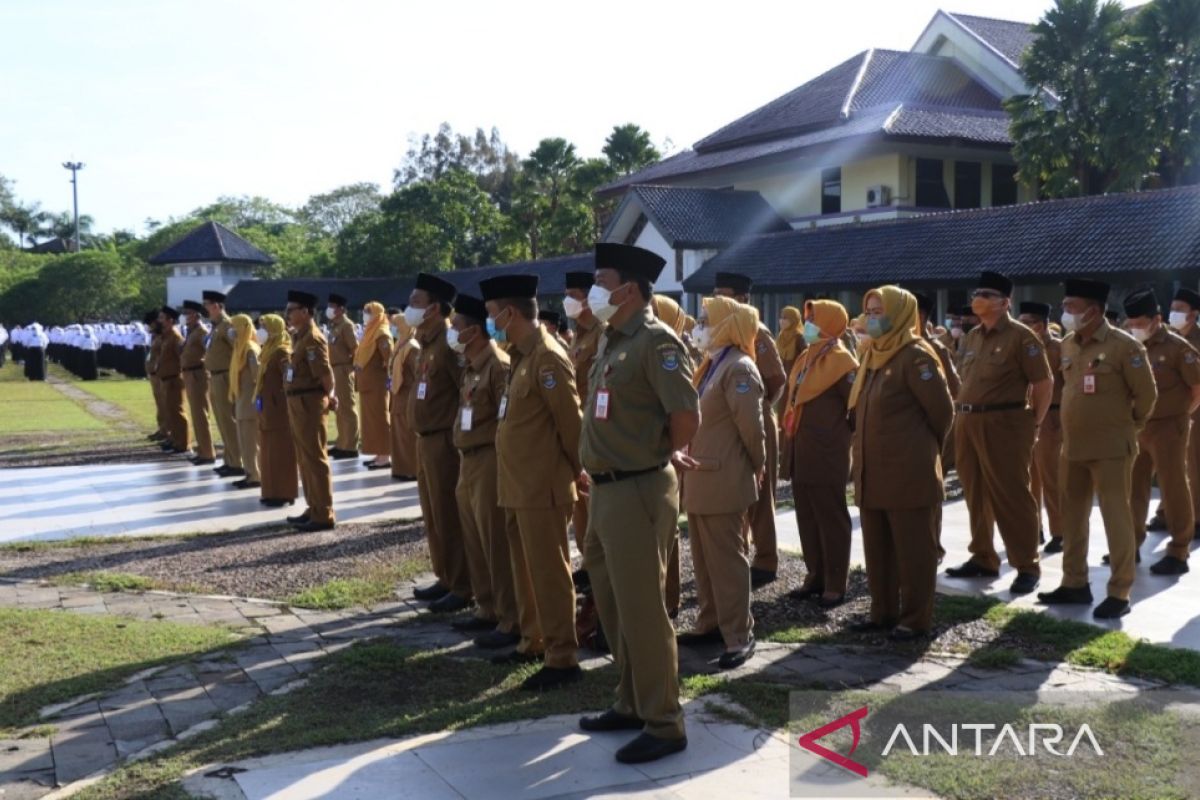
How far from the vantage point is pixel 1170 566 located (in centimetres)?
798

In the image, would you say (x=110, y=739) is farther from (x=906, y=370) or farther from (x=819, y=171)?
(x=819, y=171)

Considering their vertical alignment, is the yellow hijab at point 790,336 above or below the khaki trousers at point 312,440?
above

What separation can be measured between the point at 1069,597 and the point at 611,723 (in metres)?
3.66

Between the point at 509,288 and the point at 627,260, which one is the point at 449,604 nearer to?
the point at 509,288

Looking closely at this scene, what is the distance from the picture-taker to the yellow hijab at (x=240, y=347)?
485 inches

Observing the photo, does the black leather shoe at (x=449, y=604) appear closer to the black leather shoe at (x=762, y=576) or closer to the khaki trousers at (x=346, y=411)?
the black leather shoe at (x=762, y=576)

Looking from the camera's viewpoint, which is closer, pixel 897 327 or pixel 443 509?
pixel 897 327

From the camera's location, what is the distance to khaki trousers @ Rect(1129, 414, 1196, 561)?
812 cm

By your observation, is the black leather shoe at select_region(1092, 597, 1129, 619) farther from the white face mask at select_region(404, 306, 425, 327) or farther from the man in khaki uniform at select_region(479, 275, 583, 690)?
the white face mask at select_region(404, 306, 425, 327)

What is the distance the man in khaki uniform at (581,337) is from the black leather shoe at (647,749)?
3054mm

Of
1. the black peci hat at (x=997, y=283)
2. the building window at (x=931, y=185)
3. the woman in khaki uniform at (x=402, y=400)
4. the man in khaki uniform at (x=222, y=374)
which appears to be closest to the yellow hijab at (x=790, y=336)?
the black peci hat at (x=997, y=283)

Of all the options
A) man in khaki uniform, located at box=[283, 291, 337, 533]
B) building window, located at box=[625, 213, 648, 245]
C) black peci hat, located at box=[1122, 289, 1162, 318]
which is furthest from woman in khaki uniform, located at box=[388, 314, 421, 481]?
building window, located at box=[625, 213, 648, 245]

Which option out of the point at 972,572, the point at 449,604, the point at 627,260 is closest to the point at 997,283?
the point at 972,572

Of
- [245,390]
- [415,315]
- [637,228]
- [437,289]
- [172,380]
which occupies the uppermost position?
[637,228]
